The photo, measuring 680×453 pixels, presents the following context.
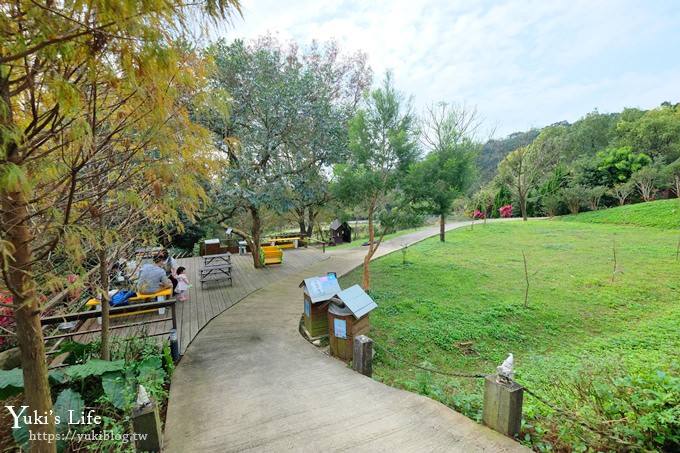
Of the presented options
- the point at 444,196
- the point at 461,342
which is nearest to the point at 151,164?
the point at 461,342

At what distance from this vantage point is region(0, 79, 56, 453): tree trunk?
4.91ft

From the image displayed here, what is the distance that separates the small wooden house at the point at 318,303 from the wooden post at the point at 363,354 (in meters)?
1.29

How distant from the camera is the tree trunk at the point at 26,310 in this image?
1.50 m

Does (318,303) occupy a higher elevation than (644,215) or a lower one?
lower

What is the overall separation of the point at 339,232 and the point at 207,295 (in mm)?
12260

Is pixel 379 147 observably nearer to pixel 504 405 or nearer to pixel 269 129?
pixel 269 129

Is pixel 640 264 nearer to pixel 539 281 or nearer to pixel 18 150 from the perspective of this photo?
pixel 539 281

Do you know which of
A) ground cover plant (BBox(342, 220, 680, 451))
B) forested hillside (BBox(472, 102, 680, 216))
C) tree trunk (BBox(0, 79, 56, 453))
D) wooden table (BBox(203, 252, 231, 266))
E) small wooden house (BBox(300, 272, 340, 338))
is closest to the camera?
tree trunk (BBox(0, 79, 56, 453))

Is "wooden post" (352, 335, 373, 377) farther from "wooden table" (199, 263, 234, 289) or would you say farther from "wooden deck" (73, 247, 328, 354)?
"wooden table" (199, 263, 234, 289)

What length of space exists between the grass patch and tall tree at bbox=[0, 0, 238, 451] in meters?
21.3

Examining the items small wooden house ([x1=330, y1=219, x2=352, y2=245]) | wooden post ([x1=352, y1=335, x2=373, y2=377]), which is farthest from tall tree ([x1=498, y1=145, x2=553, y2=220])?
wooden post ([x1=352, y1=335, x2=373, y2=377])

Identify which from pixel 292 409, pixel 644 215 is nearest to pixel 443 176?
pixel 292 409

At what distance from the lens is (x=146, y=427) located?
→ 2164mm

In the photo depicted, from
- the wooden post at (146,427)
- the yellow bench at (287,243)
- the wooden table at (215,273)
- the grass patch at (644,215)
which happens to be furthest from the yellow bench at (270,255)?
the grass patch at (644,215)
